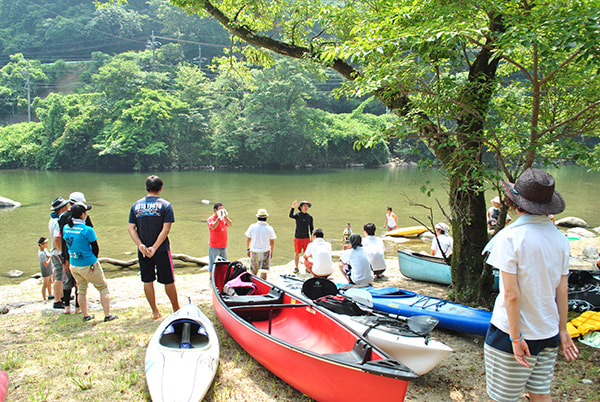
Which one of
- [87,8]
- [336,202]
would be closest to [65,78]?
[87,8]

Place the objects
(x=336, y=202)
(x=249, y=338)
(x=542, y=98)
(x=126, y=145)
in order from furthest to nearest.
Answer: (x=126, y=145) < (x=336, y=202) < (x=542, y=98) < (x=249, y=338)

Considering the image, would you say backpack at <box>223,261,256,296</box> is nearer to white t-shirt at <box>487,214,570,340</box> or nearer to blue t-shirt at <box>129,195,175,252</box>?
blue t-shirt at <box>129,195,175,252</box>

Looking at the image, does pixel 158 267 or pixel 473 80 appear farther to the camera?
pixel 158 267

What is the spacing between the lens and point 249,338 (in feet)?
13.4

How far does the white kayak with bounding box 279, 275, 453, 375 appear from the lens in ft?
11.8

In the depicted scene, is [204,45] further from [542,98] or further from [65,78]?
[542,98]

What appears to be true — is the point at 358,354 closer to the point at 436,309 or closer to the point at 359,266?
the point at 436,309

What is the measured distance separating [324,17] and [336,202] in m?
15.8

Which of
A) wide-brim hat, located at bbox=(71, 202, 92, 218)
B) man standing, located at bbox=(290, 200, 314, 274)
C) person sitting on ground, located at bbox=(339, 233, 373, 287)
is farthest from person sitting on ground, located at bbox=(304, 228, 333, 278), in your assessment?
wide-brim hat, located at bbox=(71, 202, 92, 218)

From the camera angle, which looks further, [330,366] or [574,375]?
[574,375]

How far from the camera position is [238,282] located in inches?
219

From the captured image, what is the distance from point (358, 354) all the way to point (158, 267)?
2808 millimetres

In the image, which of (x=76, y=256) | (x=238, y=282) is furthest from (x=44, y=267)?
(x=238, y=282)

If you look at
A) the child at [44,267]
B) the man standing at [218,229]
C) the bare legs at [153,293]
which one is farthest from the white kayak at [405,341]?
the child at [44,267]
